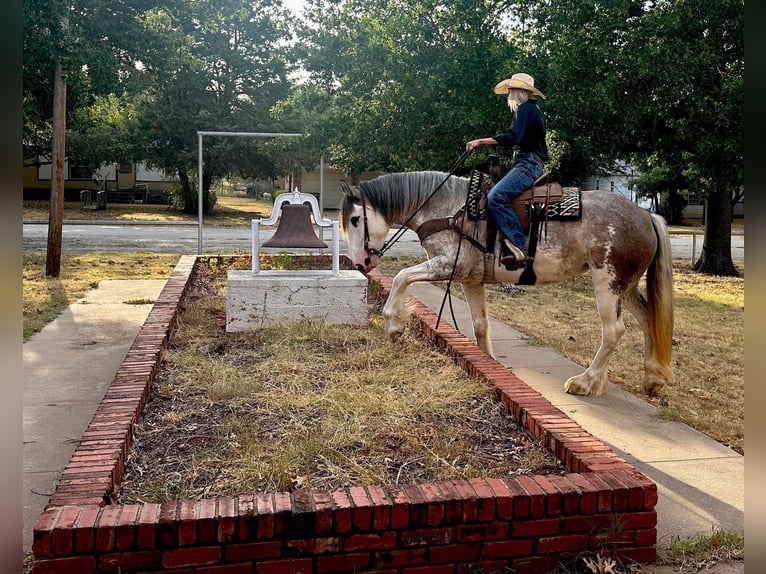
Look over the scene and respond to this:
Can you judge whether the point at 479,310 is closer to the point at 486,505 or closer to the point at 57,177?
the point at 486,505

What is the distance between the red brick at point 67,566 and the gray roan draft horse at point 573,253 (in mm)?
3480

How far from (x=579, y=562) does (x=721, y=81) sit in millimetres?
9923

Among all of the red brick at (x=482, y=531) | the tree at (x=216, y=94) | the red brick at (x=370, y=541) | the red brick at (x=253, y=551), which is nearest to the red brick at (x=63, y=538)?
the red brick at (x=253, y=551)

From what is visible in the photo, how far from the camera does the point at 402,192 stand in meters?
6.14

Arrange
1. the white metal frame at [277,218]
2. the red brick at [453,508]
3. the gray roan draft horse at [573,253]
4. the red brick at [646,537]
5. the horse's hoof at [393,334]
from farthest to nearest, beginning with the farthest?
the white metal frame at [277,218]
the horse's hoof at [393,334]
the gray roan draft horse at [573,253]
the red brick at [646,537]
the red brick at [453,508]

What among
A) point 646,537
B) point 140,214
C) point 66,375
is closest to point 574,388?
point 646,537

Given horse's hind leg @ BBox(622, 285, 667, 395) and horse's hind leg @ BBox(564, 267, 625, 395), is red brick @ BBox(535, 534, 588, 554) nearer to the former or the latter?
horse's hind leg @ BBox(564, 267, 625, 395)

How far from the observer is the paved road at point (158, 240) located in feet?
60.6

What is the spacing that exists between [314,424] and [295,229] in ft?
13.2

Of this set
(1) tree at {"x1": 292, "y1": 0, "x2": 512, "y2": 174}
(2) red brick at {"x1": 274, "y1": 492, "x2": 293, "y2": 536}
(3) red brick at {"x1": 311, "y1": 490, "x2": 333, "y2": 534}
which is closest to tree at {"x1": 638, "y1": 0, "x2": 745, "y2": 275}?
(1) tree at {"x1": 292, "y1": 0, "x2": 512, "y2": 174}

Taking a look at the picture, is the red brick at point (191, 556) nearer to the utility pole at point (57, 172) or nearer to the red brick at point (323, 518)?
the red brick at point (323, 518)
